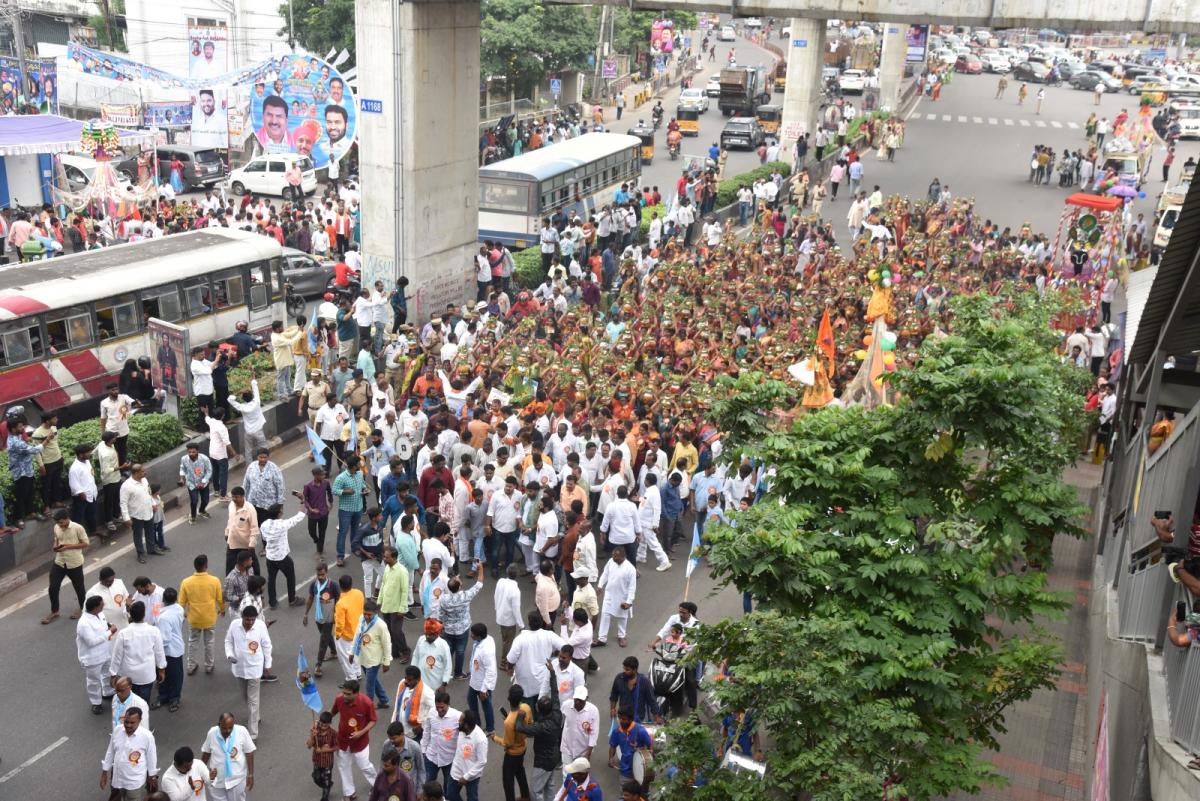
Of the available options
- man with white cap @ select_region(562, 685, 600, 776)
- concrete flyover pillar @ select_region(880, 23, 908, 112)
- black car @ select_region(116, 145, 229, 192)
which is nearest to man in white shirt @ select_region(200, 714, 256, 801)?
man with white cap @ select_region(562, 685, 600, 776)

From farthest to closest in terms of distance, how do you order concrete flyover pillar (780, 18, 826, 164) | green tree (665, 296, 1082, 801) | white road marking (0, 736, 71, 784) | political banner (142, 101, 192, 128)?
concrete flyover pillar (780, 18, 826, 164) < political banner (142, 101, 192, 128) < white road marking (0, 736, 71, 784) < green tree (665, 296, 1082, 801)

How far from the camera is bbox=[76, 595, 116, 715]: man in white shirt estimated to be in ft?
35.6

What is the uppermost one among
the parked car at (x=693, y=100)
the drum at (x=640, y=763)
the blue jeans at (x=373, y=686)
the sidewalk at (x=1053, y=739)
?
the parked car at (x=693, y=100)

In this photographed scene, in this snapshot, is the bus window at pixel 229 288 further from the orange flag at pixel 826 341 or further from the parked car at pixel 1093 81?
the parked car at pixel 1093 81

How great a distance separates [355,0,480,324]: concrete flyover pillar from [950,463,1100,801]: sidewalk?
1339cm

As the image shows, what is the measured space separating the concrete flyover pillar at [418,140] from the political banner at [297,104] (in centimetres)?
1295

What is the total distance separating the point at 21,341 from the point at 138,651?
810cm

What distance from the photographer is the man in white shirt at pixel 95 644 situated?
10852 mm

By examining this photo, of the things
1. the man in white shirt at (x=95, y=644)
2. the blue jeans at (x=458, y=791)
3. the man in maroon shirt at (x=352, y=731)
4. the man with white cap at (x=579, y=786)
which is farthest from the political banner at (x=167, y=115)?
the man with white cap at (x=579, y=786)

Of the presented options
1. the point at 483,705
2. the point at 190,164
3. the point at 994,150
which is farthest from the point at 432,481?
the point at 994,150

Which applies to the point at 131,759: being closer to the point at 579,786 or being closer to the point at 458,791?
the point at 458,791

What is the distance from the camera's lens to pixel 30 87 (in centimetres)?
3509

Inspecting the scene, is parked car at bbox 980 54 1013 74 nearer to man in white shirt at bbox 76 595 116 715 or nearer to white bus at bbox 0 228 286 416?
white bus at bbox 0 228 286 416

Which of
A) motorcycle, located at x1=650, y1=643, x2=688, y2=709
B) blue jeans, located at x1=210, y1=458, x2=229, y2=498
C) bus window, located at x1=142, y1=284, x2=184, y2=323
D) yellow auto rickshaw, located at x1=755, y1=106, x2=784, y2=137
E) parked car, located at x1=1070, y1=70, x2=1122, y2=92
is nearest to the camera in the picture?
motorcycle, located at x1=650, y1=643, x2=688, y2=709
